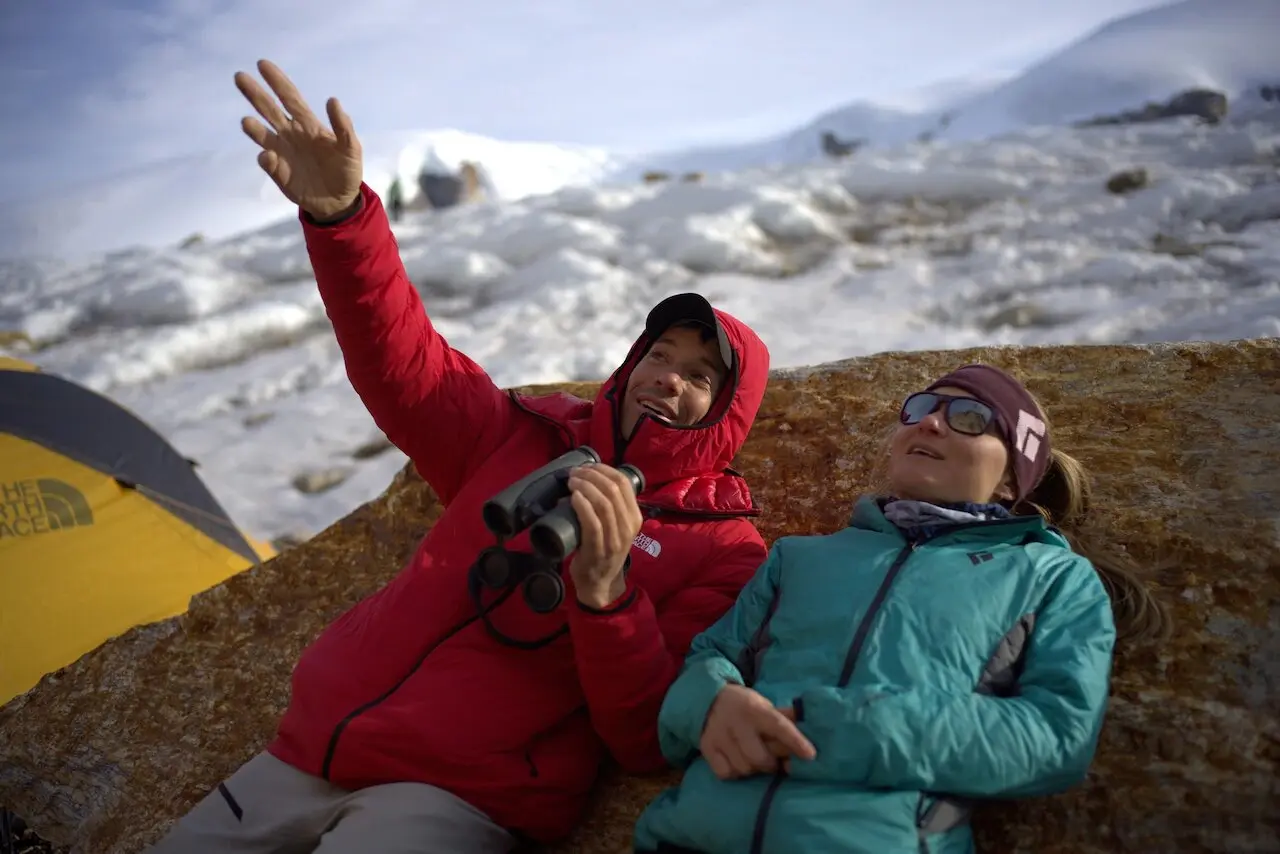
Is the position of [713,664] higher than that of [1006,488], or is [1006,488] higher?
[1006,488]

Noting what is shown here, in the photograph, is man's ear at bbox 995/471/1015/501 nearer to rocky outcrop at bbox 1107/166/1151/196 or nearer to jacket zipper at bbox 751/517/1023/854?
jacket zipper at bbox 751/517/1023/854

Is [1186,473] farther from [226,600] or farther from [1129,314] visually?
[1129,314]

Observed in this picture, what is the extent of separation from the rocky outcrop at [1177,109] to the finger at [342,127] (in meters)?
21.0

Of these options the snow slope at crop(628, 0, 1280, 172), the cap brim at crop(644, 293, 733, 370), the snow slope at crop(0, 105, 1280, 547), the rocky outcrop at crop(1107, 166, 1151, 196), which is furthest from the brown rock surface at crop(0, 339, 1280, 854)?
the snow slope at crop(628, 0, 1280, 172)

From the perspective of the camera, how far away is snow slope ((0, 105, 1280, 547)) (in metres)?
9.45

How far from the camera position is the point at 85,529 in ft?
17.0

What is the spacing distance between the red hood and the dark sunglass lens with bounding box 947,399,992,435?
0.65 m

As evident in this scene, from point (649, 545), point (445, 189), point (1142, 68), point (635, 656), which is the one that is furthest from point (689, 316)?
point (1142, 68)

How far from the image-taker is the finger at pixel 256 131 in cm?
227

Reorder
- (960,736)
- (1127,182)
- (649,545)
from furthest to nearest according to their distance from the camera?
(1127,182) → (649,545) → (960,736)

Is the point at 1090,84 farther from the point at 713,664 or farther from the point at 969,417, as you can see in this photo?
the point at 713,664

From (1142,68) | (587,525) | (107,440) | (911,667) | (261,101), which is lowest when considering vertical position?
(911,667)

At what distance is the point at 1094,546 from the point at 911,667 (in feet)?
3.52

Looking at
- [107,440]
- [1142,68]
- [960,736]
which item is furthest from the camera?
[1142,68]
